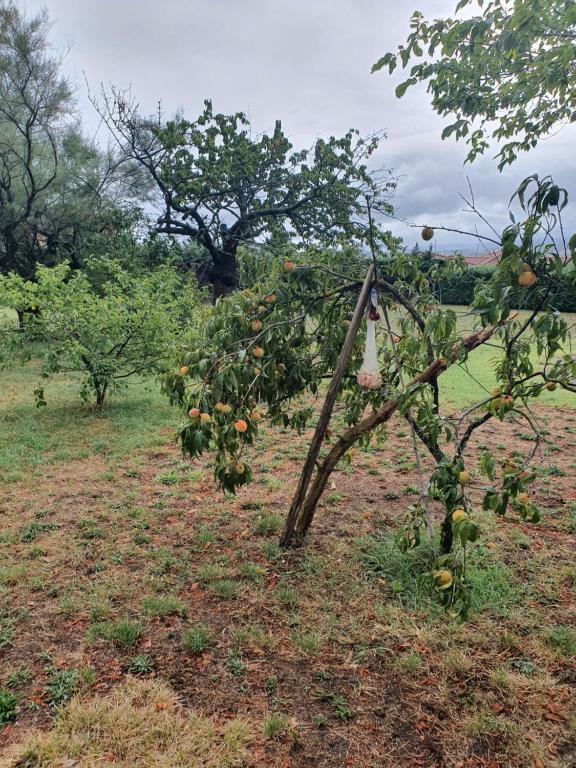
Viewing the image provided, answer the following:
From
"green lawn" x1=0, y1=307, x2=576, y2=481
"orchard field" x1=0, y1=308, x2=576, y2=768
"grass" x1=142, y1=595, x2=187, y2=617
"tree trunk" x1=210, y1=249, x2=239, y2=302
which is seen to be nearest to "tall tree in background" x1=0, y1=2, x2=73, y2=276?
"tree trunk" x1=210, y1=249, x2=239, y2=302

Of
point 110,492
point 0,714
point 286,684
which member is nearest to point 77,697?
point 0,714

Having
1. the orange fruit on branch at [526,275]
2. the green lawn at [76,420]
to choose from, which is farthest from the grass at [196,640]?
the green lawn at [76,420]

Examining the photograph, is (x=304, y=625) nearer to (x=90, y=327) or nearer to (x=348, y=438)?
(x=348, y=438)

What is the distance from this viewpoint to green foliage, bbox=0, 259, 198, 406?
4984 millimetres

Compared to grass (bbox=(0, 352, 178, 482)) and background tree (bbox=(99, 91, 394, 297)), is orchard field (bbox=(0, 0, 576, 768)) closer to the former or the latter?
grass (bbox=(0, 352, 178, 482))

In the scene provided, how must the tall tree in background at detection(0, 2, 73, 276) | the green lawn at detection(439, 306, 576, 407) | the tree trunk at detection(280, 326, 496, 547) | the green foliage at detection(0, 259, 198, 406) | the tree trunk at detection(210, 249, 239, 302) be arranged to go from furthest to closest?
the tree trunk at detection(210, 249, 239, 302) < the tall tree in background at detection(0, 2, 73, 276) < the green lawn at detection(439, 306, 576, 407) < the green foliage at detection(0, 259, 198, 406) < the tree trunk at detection(280, 326, 496, 547)

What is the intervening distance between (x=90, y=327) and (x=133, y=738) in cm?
428

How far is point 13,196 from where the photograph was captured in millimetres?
11258

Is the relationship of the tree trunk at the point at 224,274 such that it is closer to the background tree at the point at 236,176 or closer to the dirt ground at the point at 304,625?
the background tree at the point at 236,176

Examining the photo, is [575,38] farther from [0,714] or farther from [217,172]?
[217,172]

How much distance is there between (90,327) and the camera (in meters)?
5.10

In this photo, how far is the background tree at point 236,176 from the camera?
9.66m

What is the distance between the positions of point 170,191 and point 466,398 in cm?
743

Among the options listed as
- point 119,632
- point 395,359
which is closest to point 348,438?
point 395,359
